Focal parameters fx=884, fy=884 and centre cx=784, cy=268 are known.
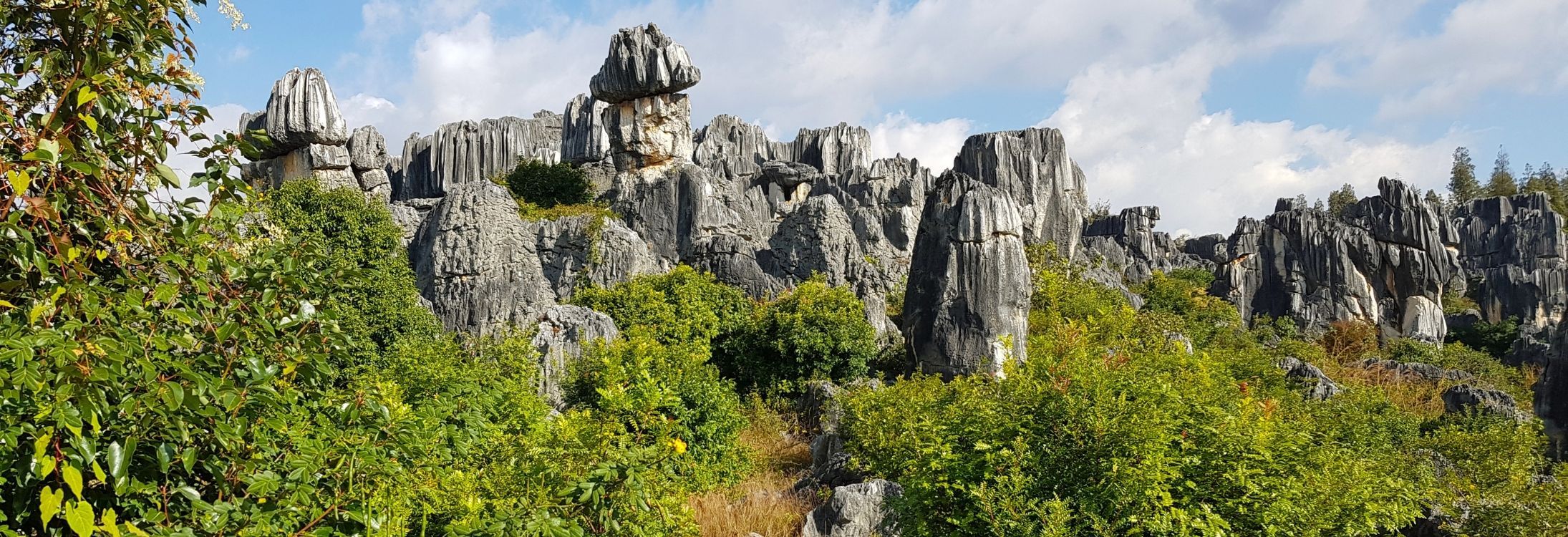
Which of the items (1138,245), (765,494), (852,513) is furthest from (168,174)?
(1138,245)

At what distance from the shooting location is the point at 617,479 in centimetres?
364

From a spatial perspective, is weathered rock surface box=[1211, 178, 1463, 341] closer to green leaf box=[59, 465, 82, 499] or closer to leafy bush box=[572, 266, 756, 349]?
leafy bush box=[572, 266, 756, 349]

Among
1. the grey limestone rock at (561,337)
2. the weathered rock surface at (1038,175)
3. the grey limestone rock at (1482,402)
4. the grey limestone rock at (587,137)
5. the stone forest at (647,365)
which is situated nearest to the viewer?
the stone forest at (647,365)

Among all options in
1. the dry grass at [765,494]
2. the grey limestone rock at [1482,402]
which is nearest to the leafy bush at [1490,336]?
the grey limestone rock at [1482,402]

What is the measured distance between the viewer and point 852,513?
7.61m

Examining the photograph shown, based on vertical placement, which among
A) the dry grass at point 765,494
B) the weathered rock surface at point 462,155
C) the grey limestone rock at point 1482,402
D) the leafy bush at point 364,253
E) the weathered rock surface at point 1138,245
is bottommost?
the dry grass at point 765,494

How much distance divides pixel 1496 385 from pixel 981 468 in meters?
25.6

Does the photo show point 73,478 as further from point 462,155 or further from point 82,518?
point 462,155

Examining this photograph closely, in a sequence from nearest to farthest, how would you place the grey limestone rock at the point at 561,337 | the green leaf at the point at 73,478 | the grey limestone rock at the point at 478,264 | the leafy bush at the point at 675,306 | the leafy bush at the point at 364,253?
the green leaf at the point at 73,478 < the leafy bush at the point at 364,253 < the grey limestone rock at the point at 561,337 < the grey limestone rock at the point at 478,264 < the leafy bush at the point at 675,306

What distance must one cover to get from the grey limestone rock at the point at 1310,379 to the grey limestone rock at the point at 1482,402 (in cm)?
200

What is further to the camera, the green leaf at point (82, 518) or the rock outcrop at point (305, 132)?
the rock outcrop at point (305, 132)

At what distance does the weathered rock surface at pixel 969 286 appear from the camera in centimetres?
1620

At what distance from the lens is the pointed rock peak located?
28.4 m

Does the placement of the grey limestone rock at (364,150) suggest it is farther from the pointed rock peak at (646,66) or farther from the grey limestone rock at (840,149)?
the grey limestone rock at (840,149)
